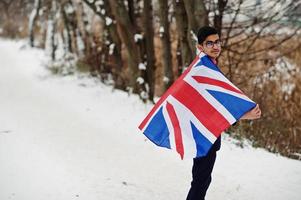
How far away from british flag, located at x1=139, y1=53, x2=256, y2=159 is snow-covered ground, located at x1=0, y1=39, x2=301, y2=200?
1.35 meters

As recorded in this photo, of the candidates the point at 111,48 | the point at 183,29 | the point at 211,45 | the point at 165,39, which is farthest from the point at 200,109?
the point at 111,48

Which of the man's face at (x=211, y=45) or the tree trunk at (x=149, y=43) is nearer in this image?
the man's face at (x=211, y=45)

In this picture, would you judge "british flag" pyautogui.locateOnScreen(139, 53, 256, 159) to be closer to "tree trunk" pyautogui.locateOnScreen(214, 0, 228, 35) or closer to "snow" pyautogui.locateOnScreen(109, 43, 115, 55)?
"tree trunk" pyautogui.locateOnScreen(214, 0, 228, 35)

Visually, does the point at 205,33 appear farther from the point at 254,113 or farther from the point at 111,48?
the point at 111,48

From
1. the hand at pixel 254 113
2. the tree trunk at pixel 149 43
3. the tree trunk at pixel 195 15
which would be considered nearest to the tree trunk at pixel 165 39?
the tree trunk at pixel 149 43

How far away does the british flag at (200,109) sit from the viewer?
3.80 metres

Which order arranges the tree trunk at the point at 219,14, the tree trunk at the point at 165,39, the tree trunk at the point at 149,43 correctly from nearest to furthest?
1. the tree trunk at the point at 219,14
2. the tree trunk at the point at 165,39
3. the tree trunk at the point at 149,43

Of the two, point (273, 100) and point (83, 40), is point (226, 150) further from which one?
point (83, 40)

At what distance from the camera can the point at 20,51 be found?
22938 mm

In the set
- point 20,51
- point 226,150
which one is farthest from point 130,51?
point 20,51

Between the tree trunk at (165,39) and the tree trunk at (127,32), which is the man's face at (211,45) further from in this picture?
the tree trunk at (127,32)

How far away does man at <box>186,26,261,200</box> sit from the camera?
149 inches

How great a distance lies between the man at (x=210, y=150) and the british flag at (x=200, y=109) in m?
0.06

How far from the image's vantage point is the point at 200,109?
3896mm
